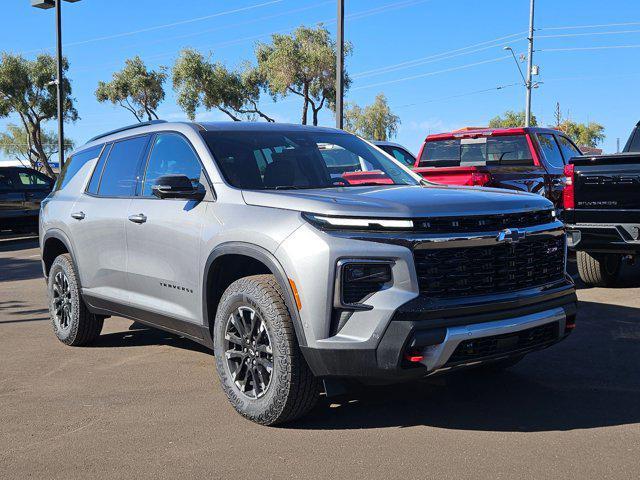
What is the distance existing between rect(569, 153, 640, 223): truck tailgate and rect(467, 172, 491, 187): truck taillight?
124cm

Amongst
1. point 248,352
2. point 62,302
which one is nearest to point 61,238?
point 62,302

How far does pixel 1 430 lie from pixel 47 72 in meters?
43.0

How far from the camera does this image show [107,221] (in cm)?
578

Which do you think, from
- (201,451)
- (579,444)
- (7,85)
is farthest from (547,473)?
(7,85)

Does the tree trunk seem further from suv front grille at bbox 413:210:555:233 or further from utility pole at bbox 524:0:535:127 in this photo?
suv front grille at bbox 413:210:555:233

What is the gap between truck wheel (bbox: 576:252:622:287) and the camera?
913cm

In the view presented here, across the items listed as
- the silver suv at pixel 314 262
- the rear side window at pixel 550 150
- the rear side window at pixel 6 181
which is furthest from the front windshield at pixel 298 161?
the rear side window at pixel 6 181

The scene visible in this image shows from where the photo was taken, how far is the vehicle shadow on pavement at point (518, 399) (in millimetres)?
4312

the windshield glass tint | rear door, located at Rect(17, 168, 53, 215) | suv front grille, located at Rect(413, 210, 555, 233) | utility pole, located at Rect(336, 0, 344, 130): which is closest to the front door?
suv front grille, located at Rect(413, 210, 555, 233)

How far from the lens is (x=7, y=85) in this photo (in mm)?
42500

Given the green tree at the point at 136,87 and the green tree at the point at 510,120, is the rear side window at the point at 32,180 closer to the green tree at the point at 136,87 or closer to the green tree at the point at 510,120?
the green tree at the point at 136,87

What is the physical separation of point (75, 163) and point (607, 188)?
5505 mm

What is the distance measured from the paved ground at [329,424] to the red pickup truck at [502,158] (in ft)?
12.2

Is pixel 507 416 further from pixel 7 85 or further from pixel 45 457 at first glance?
pixel 7 85
